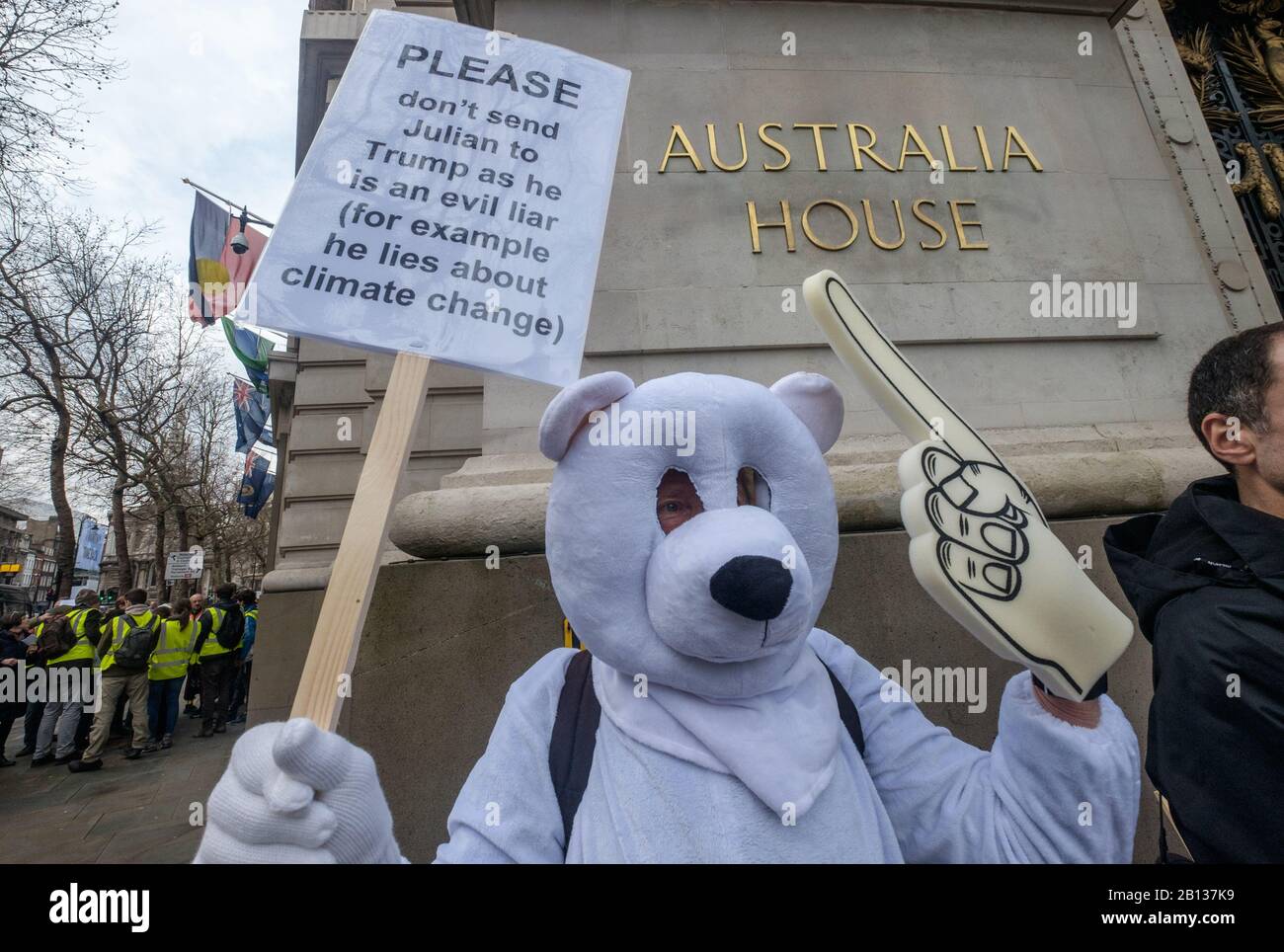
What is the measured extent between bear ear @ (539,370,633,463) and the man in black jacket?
1.35 meters

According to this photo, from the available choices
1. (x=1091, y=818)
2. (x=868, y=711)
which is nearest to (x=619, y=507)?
(x=868, y=711)

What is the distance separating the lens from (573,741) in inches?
59.1

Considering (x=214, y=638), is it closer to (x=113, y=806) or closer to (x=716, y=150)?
(x=113, y=806)

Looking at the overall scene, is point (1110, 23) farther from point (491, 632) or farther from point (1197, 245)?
point (491, 632)

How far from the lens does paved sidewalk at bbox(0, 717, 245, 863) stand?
4973mm

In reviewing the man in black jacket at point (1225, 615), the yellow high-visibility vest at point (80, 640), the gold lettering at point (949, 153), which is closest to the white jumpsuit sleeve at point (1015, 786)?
the man in black jacket at point (1225, 615)

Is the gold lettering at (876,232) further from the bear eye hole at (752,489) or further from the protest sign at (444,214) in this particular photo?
the bear eye hole at (752,489)

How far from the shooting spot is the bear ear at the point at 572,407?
4.84 ft

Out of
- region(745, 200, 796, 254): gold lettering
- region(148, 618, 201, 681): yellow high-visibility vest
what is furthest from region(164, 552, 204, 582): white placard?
region(745, 200, 796, 254): gold lettering

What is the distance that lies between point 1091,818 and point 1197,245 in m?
5.15

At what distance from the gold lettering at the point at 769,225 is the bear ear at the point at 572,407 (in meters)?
→ 3.13

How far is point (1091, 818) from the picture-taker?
4.33 ft

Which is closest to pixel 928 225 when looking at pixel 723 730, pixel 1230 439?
pixel 1230 439

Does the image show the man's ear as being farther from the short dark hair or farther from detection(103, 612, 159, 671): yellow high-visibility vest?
detection(103, 612, 159, 671): yellow high-visibility vest
